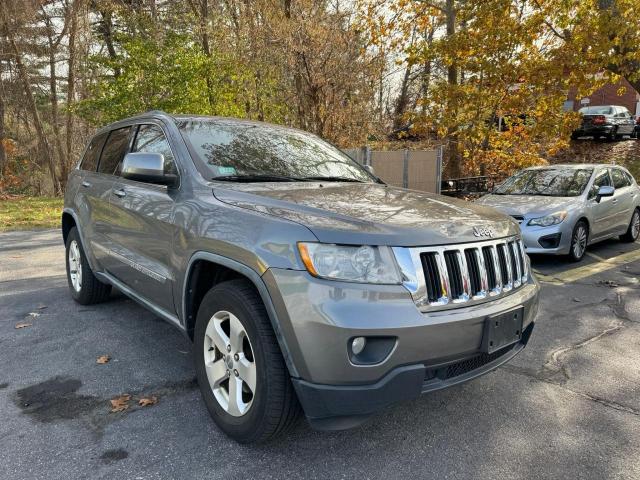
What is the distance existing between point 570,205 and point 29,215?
1272cm

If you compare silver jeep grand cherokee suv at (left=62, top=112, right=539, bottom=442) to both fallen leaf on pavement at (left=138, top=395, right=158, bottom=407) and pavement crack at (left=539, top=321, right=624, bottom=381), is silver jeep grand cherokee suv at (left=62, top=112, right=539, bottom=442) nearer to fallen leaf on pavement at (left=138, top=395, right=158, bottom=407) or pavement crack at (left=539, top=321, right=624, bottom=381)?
fallen leaf on pavement at (left=138, top=395, right=158, bottom=407)

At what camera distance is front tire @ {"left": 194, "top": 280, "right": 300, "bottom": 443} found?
2.23 m

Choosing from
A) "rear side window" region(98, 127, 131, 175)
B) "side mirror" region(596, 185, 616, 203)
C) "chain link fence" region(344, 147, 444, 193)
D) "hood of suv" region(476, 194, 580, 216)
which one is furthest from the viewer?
"chain link fence" region(344, 147, 444, 193)

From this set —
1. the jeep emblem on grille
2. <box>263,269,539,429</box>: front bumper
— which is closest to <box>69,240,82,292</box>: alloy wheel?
<box>263,269,539,429</box>: front bumper

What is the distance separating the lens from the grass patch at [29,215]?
11383mm

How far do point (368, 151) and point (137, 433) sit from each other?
10.1 m

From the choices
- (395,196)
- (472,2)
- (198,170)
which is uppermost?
(472,2)

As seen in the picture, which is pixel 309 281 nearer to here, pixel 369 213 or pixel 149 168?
pixel 369 213

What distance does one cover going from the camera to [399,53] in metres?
13.9

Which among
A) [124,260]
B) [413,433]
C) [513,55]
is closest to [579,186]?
[513,55]

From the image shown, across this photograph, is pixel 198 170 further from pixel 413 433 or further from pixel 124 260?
pixel 413 433

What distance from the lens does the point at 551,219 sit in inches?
267

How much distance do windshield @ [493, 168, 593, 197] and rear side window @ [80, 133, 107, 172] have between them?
6.17 m

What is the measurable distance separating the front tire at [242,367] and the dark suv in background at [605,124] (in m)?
21.0
